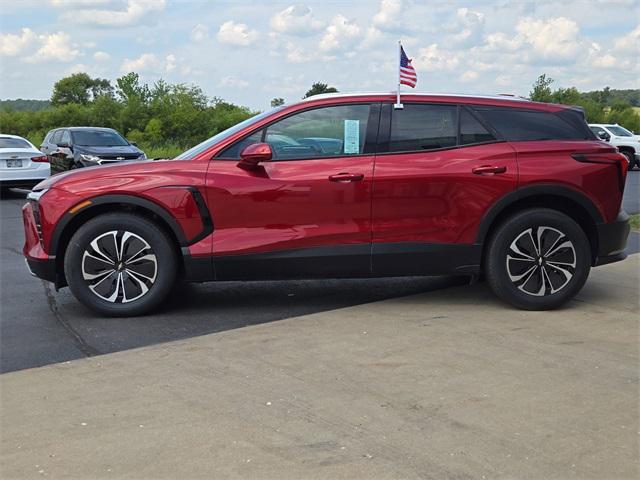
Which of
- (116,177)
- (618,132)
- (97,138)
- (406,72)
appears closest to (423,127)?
(406,72)

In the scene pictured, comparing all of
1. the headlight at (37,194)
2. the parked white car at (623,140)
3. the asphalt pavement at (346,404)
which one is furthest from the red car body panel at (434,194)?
the parked white car at (623,140)

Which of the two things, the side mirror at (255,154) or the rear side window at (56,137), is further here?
the rear side window at (56,137)

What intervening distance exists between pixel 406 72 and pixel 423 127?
0.75 meters

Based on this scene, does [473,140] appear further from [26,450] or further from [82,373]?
[26,450]

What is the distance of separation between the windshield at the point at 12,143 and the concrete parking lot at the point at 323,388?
39.3ft

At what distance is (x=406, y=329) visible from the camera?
5633 millimetres

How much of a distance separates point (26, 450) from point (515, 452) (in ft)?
7.39

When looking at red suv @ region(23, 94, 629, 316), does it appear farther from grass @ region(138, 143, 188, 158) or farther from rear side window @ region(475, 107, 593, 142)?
grass @ region(138, 143, 188, 158)

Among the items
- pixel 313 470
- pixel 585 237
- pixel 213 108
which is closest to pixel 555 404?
pixel 313 470

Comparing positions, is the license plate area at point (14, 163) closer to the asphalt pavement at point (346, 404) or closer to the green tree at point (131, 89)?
the asphalt pavement at point (346, 404)

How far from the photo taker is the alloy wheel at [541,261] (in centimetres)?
617

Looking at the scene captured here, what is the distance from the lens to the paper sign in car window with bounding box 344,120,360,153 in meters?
6.17

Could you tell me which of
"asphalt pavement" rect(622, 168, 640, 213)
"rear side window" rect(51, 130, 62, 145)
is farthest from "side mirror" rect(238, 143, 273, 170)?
"rear side window" rect(51, 130, 62, 145)

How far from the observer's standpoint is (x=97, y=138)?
66.0 ft
